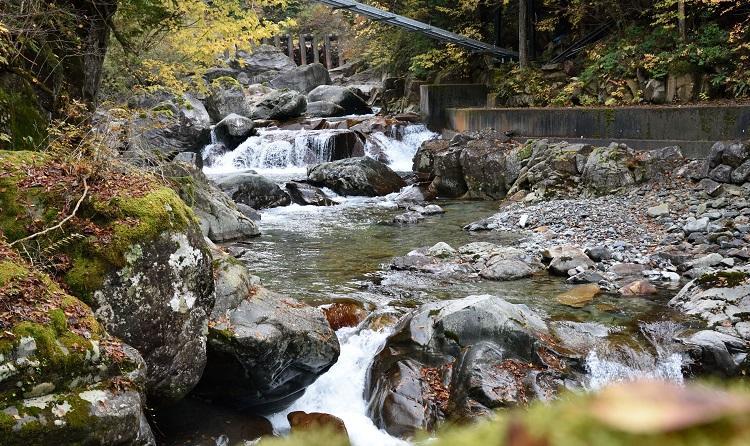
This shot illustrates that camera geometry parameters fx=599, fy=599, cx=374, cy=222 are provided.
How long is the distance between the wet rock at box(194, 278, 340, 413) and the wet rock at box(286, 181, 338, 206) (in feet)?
35.4

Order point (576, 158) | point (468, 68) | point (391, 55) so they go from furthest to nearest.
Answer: point (391, 55)
point (468, 68)
point (576, 158)

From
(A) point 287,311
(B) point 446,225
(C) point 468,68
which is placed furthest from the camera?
(C) point 468,68

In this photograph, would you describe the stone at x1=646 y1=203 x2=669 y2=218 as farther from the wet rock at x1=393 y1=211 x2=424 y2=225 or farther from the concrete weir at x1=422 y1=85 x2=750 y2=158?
the wet rock at x1=393 y1=211 x2=424 y2=225

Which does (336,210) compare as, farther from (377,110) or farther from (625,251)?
(377,110)

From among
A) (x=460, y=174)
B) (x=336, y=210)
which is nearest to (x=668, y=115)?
(x=460, y=174)

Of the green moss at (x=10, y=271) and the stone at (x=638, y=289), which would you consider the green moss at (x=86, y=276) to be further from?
the stone at (x=638, y=289)

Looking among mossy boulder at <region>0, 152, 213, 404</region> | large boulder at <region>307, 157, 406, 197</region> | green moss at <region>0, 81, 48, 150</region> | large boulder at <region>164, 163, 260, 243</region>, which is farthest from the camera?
large boulder at <region>307, 157, 406, 197</region>

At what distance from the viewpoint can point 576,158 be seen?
51.1 ft

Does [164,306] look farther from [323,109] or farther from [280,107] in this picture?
[323,109]

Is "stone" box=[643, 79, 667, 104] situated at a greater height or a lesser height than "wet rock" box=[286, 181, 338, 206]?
greater

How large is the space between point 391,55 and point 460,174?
12.6 metres

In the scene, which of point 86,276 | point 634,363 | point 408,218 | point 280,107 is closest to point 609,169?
point 408,218

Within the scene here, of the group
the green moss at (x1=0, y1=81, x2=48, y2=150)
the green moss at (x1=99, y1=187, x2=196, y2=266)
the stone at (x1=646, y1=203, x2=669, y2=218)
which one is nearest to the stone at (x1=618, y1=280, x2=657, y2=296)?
the stone at (x1=646, y1=203, x2=669, y2=218)

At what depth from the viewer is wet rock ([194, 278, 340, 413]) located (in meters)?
5.66
